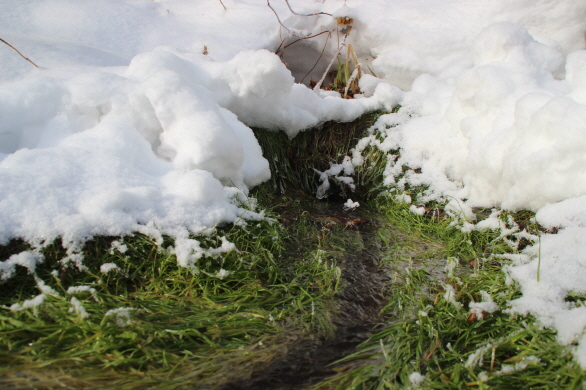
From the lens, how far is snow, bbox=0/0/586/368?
5.58 feet

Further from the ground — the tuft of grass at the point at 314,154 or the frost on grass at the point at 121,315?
the frost on grass at the point at 121,315

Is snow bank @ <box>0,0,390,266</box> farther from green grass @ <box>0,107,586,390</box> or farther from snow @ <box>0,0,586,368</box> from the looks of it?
green grass @ <box>0,107,586,390</box>

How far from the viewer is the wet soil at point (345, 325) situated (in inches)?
49.4

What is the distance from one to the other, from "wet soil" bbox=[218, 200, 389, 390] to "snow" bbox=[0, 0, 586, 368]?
517 mm

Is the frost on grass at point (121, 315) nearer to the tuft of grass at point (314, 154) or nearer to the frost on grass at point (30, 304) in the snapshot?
the frost on grass at point (30, 304)

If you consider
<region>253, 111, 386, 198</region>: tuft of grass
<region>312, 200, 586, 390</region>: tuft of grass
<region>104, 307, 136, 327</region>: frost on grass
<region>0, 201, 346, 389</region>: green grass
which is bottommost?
<region>253, 111, 386, 198</region>: tuft of grass

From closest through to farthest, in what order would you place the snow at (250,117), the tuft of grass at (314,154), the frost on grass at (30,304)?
1. the frost on grass at (30,304)
2. the snow at (250,117)
3. the tuft of grass at (314,154)

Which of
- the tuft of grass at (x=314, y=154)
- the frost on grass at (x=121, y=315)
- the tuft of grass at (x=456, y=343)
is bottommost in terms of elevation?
the tuft of grass at (x=314, y=154)

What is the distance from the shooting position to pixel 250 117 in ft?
9.99

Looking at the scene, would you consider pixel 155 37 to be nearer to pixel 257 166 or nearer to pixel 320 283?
pixel 257 166

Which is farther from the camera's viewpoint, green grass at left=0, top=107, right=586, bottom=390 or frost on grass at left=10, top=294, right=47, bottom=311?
frost on grass at left=10, top=294, right=47, bottom=311

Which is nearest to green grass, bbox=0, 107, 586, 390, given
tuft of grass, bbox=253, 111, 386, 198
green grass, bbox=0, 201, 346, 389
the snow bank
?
green grass, bbox=0, 201, 346, 389

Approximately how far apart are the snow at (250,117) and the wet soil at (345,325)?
1.70 feet

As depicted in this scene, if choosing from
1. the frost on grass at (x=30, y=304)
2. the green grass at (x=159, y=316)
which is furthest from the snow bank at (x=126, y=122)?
the frost on grass at (x=30, y=304)
